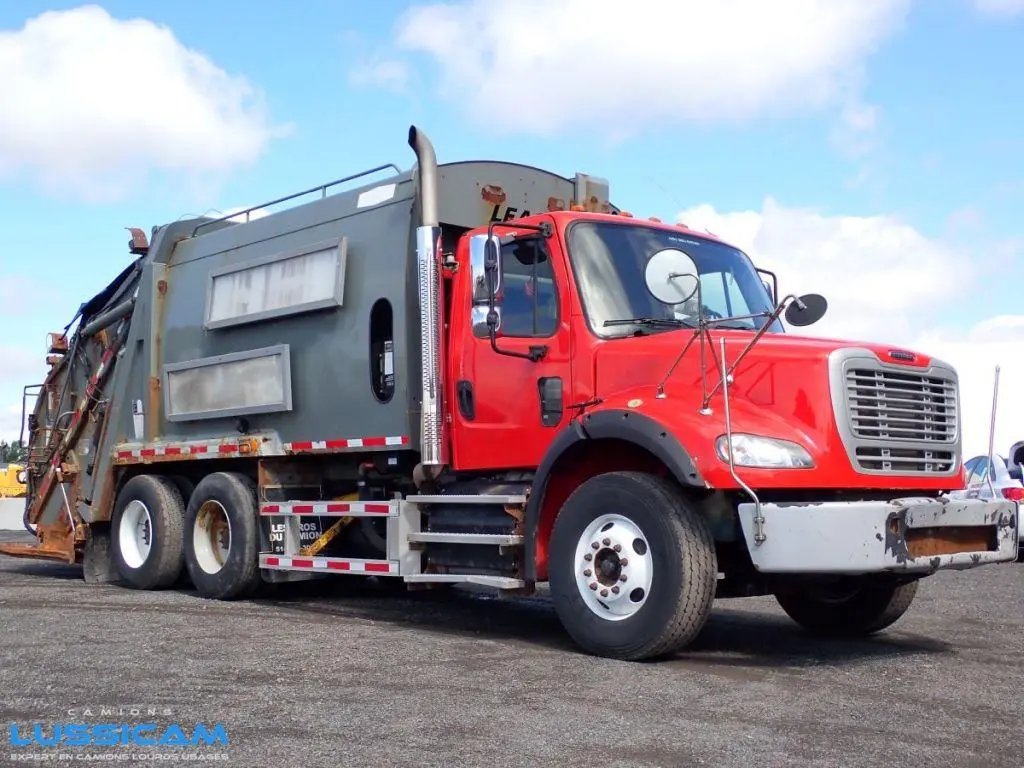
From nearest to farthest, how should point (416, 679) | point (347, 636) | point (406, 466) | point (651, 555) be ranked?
1. point (416, 679)
2. point (651, 555)
3. point (347, 636)
4. point (406, 466)

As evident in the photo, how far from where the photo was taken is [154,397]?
11.4m

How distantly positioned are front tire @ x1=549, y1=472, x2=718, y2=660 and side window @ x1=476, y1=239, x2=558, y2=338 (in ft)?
4.09

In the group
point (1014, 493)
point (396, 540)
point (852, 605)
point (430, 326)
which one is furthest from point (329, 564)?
point (1014, 493)

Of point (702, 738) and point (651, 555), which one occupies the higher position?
point (651, 555)

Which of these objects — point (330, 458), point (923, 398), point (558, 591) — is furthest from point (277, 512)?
point (923, 398)

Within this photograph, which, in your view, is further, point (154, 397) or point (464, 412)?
point (154, 397)

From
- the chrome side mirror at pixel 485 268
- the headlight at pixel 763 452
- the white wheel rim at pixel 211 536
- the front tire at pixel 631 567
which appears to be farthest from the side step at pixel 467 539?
the white wheel rim at pixel 211 536

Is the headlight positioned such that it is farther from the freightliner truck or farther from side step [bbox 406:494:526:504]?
side step [bbox 406:494:526:504]

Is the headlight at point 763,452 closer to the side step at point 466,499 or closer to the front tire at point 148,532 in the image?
the side step at point 466,499

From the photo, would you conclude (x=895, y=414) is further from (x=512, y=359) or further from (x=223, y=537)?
(x=223, y=537)

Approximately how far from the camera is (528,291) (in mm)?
7988

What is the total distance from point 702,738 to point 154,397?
25.7 ft

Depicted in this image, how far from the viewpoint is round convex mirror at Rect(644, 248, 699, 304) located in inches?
306

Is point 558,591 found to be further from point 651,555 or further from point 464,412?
point 464,412
